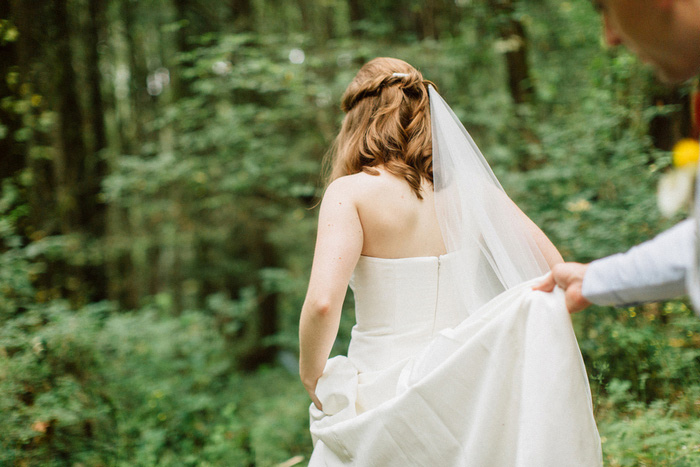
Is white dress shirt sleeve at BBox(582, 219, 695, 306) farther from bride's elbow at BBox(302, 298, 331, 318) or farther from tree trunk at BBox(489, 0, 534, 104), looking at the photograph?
tree trunk at BBox(489, 0, 534, 104)

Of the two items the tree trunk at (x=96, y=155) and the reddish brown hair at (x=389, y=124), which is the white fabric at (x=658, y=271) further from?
the tree trunk at (x=96, y=155)

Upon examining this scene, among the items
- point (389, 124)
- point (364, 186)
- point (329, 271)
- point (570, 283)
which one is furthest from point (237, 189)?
point (570, 283)

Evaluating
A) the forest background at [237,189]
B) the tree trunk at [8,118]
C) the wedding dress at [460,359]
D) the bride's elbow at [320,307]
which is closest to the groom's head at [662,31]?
the wedding dress at [460,359]

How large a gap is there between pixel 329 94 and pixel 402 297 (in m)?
4.09

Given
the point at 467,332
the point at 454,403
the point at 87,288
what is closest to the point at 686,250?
the point at 467,332

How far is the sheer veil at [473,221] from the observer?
178 centimetres

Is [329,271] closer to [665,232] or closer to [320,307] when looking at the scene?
[320,307]

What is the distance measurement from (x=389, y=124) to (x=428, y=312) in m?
0.78

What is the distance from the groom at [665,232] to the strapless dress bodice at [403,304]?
688mm

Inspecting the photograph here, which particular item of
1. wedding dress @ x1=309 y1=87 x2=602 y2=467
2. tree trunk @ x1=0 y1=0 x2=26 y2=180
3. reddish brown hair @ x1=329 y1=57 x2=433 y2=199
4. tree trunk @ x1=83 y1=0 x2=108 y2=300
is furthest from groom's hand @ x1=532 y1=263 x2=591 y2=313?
tree trunk @ x1=83 y1=0 x2=108 y2=300

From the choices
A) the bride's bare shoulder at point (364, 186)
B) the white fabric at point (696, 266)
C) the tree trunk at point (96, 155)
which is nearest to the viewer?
the white fabric at point (696, 266)

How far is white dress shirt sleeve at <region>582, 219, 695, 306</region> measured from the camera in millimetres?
1089

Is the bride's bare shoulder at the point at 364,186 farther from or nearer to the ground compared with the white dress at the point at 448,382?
farther from the ground

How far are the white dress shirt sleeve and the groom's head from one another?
0.37 meters
